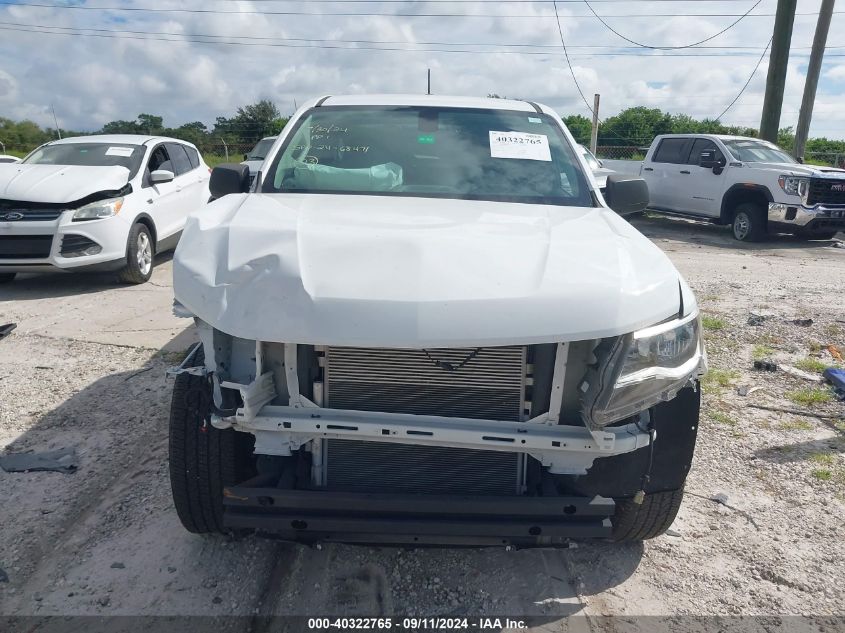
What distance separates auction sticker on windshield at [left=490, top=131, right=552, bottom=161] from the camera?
3561 mm

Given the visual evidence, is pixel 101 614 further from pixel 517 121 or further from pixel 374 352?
pixel 517 121

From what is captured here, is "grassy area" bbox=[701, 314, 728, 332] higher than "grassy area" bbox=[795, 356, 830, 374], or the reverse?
"grassy area" bbox=[701, 314, 728, 332]

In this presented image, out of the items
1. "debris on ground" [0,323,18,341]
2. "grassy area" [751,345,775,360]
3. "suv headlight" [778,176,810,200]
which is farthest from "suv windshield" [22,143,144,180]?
"suv headlight" [778,176,810,200]

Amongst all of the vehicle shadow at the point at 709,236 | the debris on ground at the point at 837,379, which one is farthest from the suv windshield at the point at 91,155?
the vehicle shadow at the point at 709,236

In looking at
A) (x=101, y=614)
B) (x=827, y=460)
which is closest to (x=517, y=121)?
(x=827, y=460)

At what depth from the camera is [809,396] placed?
4773 millimetres

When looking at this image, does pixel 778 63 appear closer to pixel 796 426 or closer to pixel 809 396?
pixel 809 396

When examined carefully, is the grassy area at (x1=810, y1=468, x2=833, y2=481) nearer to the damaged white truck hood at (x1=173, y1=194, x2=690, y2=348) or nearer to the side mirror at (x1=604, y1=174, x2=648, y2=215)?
the side mirror at (x1=604, y1=174, x2=648, y2=215)

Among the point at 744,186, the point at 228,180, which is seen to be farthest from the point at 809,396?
the point at 744,186

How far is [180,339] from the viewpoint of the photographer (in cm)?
568

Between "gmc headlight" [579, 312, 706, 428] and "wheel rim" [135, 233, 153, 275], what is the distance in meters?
6.67

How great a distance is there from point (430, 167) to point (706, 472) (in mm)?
2267

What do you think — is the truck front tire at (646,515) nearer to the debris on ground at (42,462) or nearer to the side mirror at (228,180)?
the side mirror at (228,180)

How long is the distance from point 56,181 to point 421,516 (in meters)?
6.83
